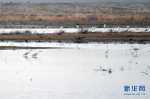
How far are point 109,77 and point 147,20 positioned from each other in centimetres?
3692

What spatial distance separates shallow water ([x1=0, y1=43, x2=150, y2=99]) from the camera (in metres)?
15.8

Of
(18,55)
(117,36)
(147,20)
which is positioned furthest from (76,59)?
(147,20)

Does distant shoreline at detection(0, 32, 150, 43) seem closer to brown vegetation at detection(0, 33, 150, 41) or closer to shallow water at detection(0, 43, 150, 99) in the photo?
brown vegetation at detection(0, 33, 150, 41)

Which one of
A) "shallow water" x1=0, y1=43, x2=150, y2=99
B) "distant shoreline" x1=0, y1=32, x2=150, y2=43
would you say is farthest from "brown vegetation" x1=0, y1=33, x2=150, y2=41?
"shallow water" x1=0, y1=43, x2=150, y2=99

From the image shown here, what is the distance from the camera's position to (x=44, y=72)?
65.0 feet

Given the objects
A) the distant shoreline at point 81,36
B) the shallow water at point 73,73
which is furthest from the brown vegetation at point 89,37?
the shallow water at point 73,73

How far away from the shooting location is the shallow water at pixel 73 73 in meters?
15.8

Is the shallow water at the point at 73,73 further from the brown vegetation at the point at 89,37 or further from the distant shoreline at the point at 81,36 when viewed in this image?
the brown vegetation at the point at 89,37

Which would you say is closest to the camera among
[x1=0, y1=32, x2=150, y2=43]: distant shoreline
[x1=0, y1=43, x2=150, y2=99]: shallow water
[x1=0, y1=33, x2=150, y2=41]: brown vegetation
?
[x1=0, y1=43, x2=150, y2=99]: shallow water

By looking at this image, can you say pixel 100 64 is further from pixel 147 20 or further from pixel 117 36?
pixel 147 20

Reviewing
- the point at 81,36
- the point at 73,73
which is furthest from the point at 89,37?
the point at 73,73

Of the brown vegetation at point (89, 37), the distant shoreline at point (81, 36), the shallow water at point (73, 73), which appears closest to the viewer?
the shallow water at point (73, 73)

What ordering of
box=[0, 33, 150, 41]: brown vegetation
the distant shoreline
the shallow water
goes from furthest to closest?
box=[0, 33, 150, 41]: brown vegetation → the distant shoreline → the shallow water

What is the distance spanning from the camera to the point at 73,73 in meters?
19.4
